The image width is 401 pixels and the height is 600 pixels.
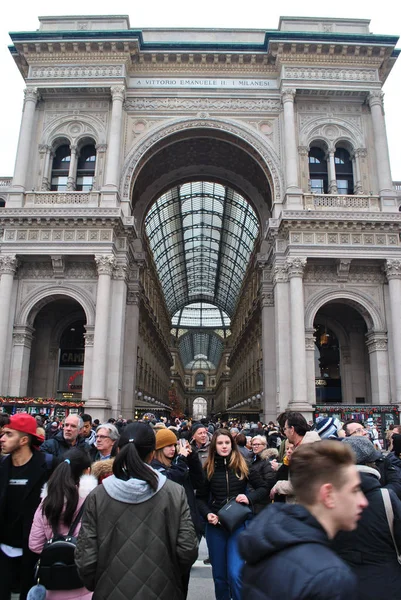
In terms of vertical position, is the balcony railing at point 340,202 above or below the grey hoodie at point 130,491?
above

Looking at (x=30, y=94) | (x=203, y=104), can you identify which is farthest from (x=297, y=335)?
(x=30, y=94)

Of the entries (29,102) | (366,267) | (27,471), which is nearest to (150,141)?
(29,102)

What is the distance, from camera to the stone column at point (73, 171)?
29.1 meters

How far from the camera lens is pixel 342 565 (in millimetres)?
1954

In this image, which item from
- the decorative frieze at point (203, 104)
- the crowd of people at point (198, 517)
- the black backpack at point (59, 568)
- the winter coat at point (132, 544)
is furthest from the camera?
the decorative frieze at point (203, 104)

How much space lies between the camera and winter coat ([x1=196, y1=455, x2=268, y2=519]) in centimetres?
567

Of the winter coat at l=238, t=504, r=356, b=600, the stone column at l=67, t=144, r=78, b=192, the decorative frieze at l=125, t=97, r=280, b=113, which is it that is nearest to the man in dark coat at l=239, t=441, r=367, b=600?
the winter coat at l=238, t=504, r=356, b=600

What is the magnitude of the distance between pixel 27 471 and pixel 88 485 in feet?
2.62

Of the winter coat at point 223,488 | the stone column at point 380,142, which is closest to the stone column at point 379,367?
the stone column at point 380,142

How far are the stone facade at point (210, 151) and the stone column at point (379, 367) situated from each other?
8 centimetres

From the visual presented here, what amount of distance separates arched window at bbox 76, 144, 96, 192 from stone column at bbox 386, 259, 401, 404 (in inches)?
729

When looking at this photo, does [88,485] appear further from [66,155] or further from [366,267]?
[66,155]

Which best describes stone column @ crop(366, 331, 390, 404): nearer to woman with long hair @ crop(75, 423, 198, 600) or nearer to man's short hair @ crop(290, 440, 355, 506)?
woman with long hair @ crop(75, 423, 198, 600)

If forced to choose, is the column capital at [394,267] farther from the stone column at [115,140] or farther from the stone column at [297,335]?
the stone column at [115,140]
